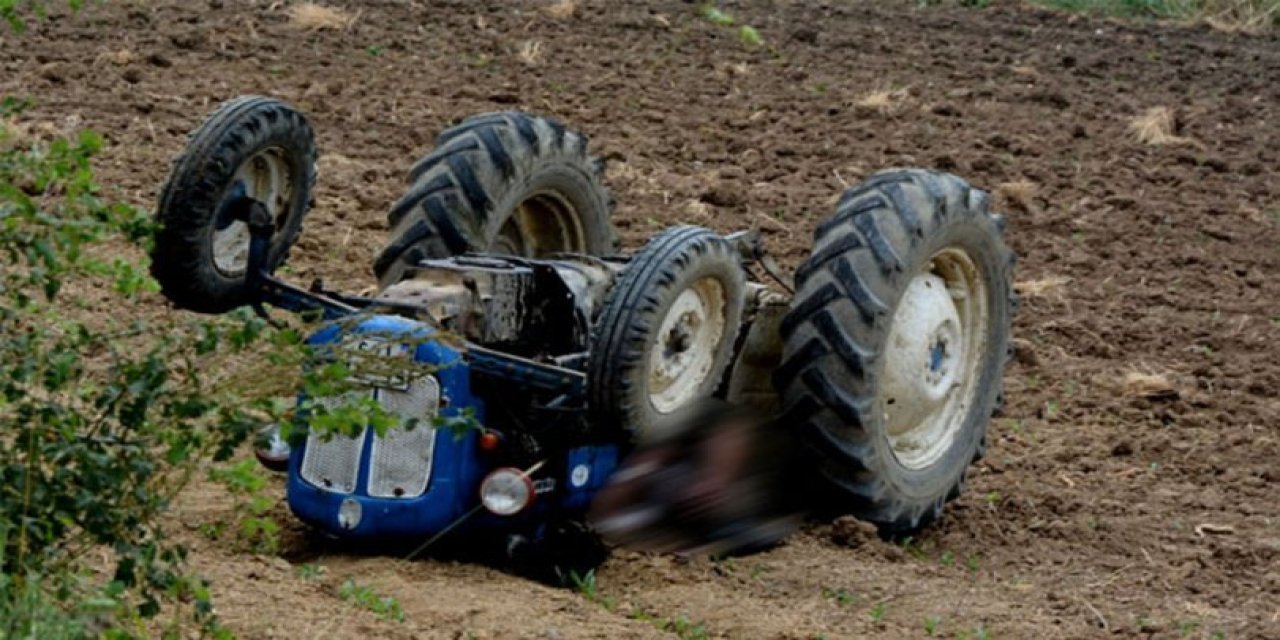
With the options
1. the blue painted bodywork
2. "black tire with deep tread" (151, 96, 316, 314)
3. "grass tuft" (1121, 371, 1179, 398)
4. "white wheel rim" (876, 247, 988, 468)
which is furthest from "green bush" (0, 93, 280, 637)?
"grass tuft" (1121, 371, 1179, 398)

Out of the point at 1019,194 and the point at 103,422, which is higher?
the point at 1019,194

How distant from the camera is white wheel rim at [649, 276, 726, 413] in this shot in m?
7.49

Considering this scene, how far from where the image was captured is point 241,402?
5.44 meters

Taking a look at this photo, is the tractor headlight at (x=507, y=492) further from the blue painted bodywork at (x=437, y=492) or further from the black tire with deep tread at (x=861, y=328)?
the black tire with deep tread at (x=861, y=328)

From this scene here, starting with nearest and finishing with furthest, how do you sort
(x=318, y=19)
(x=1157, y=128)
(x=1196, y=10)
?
1. (x=1157, y=128)
2. (x=318, y=19)
3. (x=1196, y=10)

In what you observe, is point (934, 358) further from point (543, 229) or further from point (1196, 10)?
point (1196, 10)

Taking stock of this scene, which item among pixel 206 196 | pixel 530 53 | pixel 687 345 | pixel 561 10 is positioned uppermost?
pixel 561 10

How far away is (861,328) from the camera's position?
25.9ft

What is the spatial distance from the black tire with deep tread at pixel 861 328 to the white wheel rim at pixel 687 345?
0.28 m

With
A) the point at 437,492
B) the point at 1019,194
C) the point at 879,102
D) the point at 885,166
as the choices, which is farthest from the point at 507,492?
the point at 879,102

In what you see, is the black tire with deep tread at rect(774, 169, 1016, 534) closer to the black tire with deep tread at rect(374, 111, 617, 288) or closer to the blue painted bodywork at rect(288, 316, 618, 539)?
the blue painted bodywork at rect(288, 316, 618, 539)

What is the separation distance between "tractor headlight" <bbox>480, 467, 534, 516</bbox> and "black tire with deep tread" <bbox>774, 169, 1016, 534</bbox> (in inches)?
43.3

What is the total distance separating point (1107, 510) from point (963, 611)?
6.20 feet

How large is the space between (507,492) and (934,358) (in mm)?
2062
